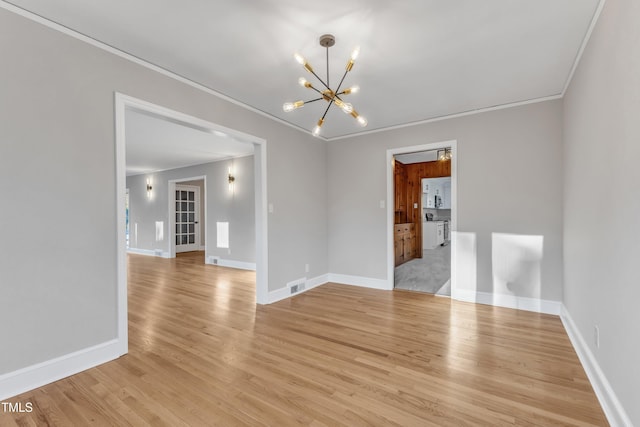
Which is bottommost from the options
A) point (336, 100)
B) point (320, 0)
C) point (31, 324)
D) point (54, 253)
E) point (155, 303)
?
point (155, 303)

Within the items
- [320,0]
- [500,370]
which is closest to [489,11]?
[320,0]

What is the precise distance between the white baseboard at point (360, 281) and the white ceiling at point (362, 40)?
2775mm

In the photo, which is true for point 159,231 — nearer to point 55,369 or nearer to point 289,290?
point 289,290

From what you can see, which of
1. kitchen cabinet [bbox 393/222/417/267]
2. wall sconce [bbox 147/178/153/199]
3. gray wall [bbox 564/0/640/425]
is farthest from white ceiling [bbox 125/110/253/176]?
kitchen cabinet [bbox 393/222/417/267]

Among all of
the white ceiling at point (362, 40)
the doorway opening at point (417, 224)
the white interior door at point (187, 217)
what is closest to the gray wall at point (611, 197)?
the white ceiling at point (362, 40)

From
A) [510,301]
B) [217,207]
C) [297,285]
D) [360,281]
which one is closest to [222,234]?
[217,207]

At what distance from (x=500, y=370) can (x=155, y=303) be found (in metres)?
4.01

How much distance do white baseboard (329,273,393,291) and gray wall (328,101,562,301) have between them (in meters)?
0.08

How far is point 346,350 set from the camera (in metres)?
2.50

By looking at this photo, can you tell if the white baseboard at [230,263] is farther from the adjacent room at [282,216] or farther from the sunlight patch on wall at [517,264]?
the sunlight patch on wall at [517,264]

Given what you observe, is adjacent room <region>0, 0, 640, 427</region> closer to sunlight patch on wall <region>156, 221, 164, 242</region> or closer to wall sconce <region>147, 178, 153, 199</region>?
sunlight patch on wall <region>156, 221, 164, 242</region>

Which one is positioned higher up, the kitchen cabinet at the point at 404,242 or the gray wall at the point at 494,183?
the gray wall at the point at 494,183

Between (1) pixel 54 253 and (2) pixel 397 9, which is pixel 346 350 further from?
(2) pixel 397 9

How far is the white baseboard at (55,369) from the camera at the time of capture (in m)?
1.87
